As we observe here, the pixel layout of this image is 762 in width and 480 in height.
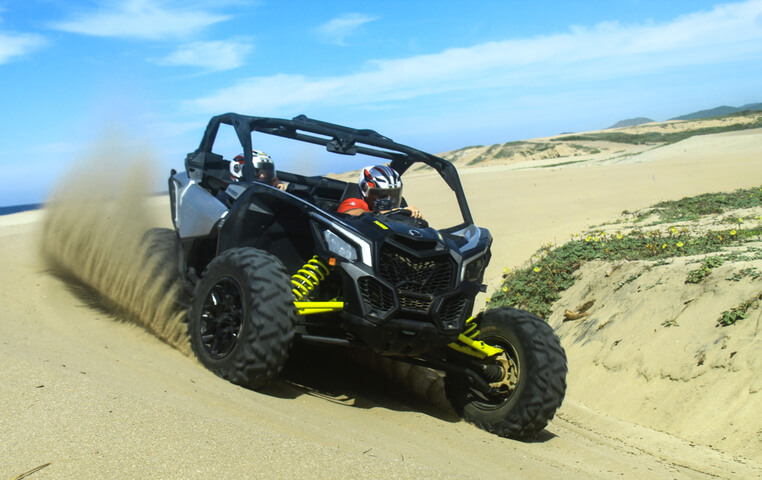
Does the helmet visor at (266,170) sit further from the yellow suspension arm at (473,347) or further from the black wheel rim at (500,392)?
the black wheel rim at (500,392)

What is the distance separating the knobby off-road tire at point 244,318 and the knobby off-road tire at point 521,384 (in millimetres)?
1662

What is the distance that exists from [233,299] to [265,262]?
37 centimetres

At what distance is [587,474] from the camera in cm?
405

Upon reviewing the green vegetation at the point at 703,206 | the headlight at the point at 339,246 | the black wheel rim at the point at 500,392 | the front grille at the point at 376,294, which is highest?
the headlight at the point at 339,246

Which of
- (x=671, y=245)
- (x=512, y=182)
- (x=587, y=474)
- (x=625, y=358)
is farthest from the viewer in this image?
(x=512, y=182)

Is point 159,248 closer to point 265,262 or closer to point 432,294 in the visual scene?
point 265,262

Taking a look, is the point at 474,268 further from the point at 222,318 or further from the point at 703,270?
the point at 703,270

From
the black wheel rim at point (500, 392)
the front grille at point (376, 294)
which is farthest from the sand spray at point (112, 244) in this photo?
the black wheel rim at point (500, 392)

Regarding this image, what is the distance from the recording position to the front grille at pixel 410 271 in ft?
15.6

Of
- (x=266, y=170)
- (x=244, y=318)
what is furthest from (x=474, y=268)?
(x=266, y=170)

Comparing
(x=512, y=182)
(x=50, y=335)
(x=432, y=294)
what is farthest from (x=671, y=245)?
(x=512, y=182)

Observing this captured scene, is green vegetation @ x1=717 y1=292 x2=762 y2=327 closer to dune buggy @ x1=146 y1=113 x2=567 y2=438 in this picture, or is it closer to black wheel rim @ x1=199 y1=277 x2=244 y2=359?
dune buggy @ x1=146 y1=113 x2=567 y2=438

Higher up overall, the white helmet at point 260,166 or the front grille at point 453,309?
the white helmet at point 260,166

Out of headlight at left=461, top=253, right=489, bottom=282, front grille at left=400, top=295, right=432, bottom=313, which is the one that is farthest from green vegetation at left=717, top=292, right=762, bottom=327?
front grille at left=400, top=295, right=432, bottom=313
